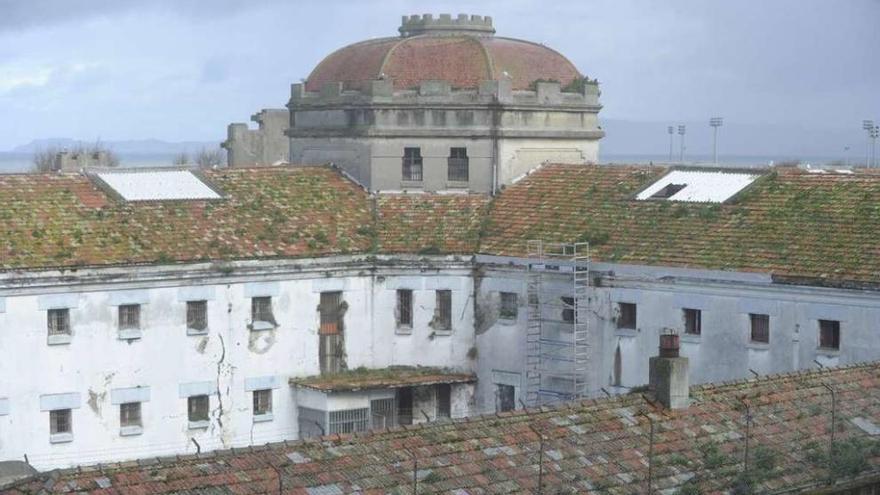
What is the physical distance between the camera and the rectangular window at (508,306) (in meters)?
48.3

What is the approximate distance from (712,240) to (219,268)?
12133mm

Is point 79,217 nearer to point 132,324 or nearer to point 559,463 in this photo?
point 132,324

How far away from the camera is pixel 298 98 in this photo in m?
55.2

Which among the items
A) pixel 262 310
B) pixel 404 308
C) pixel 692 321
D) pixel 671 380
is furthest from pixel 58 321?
pixel 671 380

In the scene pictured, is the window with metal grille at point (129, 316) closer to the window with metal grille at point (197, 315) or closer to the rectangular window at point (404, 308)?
the window with metal grille at point (197, 315)

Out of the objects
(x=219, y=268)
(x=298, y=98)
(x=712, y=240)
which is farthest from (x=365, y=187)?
(x=712, y=240)

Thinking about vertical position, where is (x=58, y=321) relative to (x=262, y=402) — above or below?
above

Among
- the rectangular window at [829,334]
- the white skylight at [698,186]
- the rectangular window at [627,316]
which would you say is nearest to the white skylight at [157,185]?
the rectangular window at [627,316]

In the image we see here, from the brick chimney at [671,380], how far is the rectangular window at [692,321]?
13.7 meters

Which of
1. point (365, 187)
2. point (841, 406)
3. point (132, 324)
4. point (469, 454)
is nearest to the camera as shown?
point (469, 454)

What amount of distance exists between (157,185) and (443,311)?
8.35 meters

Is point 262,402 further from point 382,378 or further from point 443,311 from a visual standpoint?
point 443,311

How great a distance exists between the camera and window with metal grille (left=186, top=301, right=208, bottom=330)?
4603cm

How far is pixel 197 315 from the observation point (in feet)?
152
